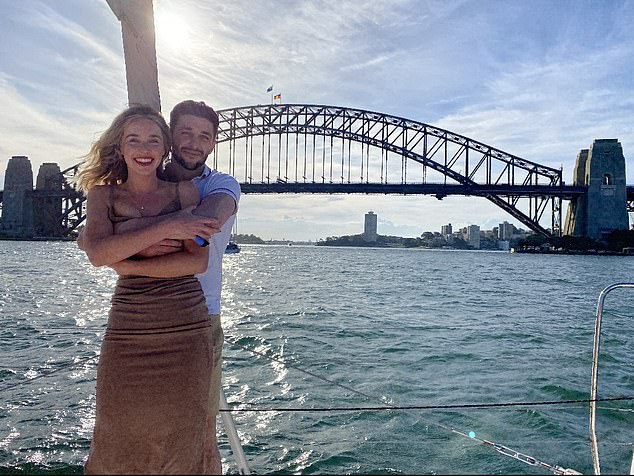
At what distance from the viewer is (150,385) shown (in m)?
1.29

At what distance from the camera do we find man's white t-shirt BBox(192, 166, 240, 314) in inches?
62.4

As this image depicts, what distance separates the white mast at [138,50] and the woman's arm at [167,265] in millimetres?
898

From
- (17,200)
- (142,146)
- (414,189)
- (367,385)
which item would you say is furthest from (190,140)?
(17,200)

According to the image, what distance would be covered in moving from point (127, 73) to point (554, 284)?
20.4m

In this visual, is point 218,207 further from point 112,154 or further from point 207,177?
point 112,154

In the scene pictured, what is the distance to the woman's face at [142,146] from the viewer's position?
1437 mm

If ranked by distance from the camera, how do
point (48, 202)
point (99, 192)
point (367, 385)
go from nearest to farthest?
1. point (99, 192)
2. point (367, 385)
3. point (48, 202)

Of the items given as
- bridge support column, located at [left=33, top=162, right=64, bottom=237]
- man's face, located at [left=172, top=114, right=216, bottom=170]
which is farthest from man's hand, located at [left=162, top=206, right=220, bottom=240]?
bridge support column, located at [left=33, top=162, right=64, bottom=237]

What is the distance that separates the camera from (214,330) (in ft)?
5.42

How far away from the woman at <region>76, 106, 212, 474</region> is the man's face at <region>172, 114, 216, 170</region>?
0.94ft

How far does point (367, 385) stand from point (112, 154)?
4.17m

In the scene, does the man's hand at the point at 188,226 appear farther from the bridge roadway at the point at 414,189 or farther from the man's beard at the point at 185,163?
the bridge roadway at the point at 414,189

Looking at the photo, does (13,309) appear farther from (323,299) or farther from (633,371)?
(633,371)

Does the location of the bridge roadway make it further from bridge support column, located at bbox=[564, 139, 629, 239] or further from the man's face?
the man's face
